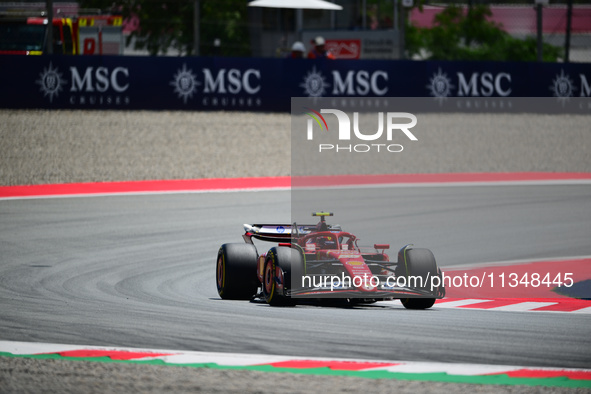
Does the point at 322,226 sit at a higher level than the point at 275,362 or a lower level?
higher

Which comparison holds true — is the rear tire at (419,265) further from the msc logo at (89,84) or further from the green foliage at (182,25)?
the green foliage at (182,25)

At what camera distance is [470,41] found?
5228cm

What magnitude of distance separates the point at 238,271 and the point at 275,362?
2.60m

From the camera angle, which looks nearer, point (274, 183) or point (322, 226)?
point (322, 226)

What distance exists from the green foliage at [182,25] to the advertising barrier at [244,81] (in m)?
3.22

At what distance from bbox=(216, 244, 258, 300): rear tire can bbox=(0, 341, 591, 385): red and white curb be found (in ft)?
7.47

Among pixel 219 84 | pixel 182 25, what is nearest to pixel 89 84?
pixel 219 84

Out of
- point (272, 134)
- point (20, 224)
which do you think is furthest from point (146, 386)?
point (272, 134)

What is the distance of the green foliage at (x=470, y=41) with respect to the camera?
4722 centimetres

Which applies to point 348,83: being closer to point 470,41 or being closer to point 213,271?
point 213,271

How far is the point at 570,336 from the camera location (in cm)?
707

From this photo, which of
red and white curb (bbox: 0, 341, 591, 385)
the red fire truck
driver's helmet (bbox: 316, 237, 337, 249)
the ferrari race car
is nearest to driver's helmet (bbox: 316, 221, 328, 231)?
the ferrari race car

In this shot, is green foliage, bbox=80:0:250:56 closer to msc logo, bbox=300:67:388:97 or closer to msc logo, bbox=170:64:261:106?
msc logo, bbox=170:64:261:106

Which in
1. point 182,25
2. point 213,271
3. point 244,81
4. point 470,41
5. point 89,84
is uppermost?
point 470,41
